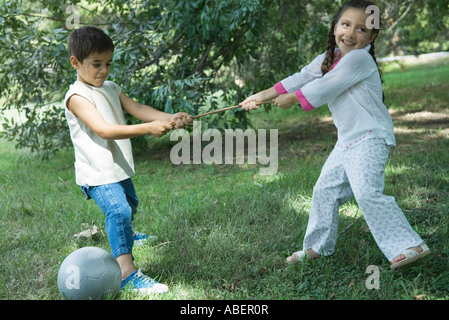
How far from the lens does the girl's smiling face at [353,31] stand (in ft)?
9.31

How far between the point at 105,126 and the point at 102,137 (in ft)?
0.26

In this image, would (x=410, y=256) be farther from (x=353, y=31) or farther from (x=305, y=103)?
(x=353, y=31)

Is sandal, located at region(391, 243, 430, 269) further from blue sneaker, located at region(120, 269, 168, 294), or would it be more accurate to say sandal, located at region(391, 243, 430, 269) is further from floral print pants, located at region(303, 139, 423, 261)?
blue sneaker, located at region(120, 269, 168, 294)

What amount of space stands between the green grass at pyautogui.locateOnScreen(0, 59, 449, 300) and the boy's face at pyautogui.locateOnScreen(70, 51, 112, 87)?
123 cm

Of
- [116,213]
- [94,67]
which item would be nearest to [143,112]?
[94,67]

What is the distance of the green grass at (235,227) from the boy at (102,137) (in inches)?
11.8

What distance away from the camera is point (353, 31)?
286 centimetres

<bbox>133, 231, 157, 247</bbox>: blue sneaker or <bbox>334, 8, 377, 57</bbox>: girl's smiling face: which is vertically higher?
<bbox>334, 8, 377, 57</bbox>: girl's smiling face

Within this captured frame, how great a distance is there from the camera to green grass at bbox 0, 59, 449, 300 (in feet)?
9.41

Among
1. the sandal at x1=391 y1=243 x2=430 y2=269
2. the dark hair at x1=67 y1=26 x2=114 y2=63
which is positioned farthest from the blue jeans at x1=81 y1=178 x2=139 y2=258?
the sandal at x1=391 y1=243 x2=430 y2=269

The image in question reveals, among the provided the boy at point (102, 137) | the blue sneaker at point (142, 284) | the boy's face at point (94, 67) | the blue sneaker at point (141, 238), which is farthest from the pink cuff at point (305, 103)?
the blue sneaker at point (141, 238)
